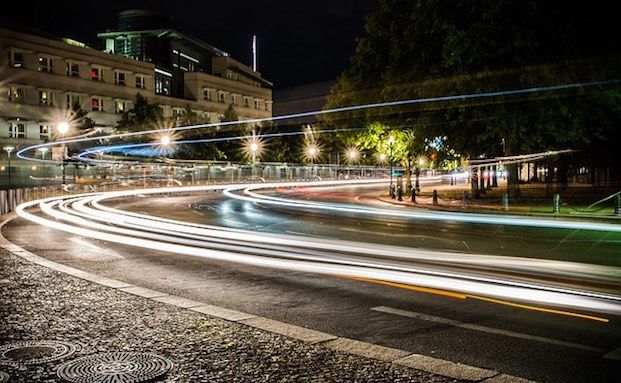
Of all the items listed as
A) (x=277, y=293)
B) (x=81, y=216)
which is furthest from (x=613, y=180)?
(x=277, y=293)

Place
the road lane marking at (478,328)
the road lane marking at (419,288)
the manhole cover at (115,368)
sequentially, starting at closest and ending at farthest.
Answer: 1. the manhole cover at (115,368)
2. the road lane marking at (478,328)
3. the road lane marking at (419,288)

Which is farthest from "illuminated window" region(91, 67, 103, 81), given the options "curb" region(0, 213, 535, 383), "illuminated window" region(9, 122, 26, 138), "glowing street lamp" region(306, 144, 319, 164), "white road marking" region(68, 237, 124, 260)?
"curb" region(0, 213, 535, 383)

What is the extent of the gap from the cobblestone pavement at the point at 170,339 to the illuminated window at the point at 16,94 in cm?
5749

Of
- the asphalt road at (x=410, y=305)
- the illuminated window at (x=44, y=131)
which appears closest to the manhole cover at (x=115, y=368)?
the asphalt road at (x=410, y=305)

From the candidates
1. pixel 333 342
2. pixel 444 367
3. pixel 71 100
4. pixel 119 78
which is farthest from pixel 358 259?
pixel 119 78

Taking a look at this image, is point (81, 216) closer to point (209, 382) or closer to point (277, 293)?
point (277, 293)

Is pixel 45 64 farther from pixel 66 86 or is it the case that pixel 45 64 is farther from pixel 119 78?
pixel 119 78

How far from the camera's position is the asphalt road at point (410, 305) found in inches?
271

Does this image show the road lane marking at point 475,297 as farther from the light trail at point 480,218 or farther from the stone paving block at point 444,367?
the light trail at point 480,218

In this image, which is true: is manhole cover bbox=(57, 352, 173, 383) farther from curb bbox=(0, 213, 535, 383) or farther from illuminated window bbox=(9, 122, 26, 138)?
illuminated window bbox=(9, 122, 26, 138)

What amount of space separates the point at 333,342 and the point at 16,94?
2485 inches

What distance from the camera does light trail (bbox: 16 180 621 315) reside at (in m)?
9.79

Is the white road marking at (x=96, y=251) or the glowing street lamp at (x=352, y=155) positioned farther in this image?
the glowing street lamp at (x=352, y=155)

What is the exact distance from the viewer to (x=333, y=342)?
23.7 feet
